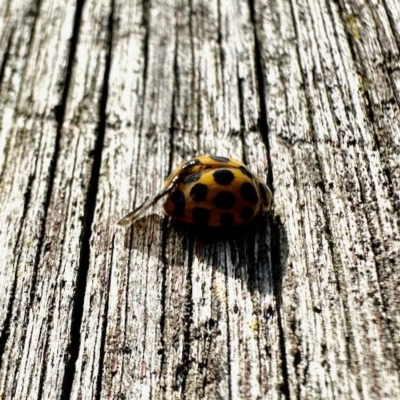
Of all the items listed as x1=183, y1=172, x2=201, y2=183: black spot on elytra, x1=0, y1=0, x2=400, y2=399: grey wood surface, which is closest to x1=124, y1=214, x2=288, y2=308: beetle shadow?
x1=0, y1=0, x2=400, y2=399: grey wood surface

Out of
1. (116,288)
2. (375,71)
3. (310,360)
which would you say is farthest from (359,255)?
(375,71)

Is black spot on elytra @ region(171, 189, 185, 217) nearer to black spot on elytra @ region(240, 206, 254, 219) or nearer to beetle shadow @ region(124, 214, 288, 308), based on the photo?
beetle shadow @ region(124, 214, 288, 308)

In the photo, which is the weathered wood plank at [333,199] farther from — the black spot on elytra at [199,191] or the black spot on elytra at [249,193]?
the black spot on elytra at [199,191]

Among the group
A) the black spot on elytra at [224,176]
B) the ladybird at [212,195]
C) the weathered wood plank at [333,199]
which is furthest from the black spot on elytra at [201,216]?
the weathered wood plank at [333,199]

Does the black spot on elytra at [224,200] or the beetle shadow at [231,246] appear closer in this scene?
the beetle shadow at [231,246]

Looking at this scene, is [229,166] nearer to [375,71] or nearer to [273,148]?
[273,148]

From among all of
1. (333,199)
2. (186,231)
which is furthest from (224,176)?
(333,199)
